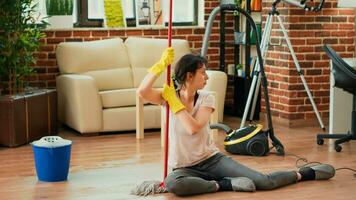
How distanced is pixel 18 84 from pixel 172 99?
2726 millimetres

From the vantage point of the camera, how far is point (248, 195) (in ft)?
15.0

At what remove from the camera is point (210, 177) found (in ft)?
15.4

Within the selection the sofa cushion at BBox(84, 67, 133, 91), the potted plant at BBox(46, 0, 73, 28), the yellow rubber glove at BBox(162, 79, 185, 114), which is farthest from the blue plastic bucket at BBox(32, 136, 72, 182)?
the potted plant at BBox(46, 0, 73, 28)

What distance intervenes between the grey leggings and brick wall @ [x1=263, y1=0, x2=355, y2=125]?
278cm

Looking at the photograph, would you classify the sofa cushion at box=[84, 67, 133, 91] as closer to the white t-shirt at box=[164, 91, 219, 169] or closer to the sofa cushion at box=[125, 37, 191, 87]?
the sofa cushion at box=[125, 37, 191, 87]

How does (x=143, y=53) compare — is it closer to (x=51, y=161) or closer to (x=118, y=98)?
(x=118, y=98)

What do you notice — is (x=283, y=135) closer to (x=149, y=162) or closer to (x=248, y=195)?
(x=149, y=162)

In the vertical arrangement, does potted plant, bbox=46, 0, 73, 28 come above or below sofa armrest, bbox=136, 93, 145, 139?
A: above

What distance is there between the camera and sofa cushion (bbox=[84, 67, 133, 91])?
732cm

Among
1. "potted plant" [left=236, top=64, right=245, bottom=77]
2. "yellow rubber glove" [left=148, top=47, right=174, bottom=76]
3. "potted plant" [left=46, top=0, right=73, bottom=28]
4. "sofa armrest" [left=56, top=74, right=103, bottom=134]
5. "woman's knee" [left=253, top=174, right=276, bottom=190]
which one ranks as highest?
"potted plant" [left=46, top=0, right=73, bottom=28]

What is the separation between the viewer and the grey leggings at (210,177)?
4484mm

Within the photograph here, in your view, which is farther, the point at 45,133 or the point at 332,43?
the point at 332,43

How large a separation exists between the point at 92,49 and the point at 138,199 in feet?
10.5

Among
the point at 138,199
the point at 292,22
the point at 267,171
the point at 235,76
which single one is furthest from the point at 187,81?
the point at 235,76
